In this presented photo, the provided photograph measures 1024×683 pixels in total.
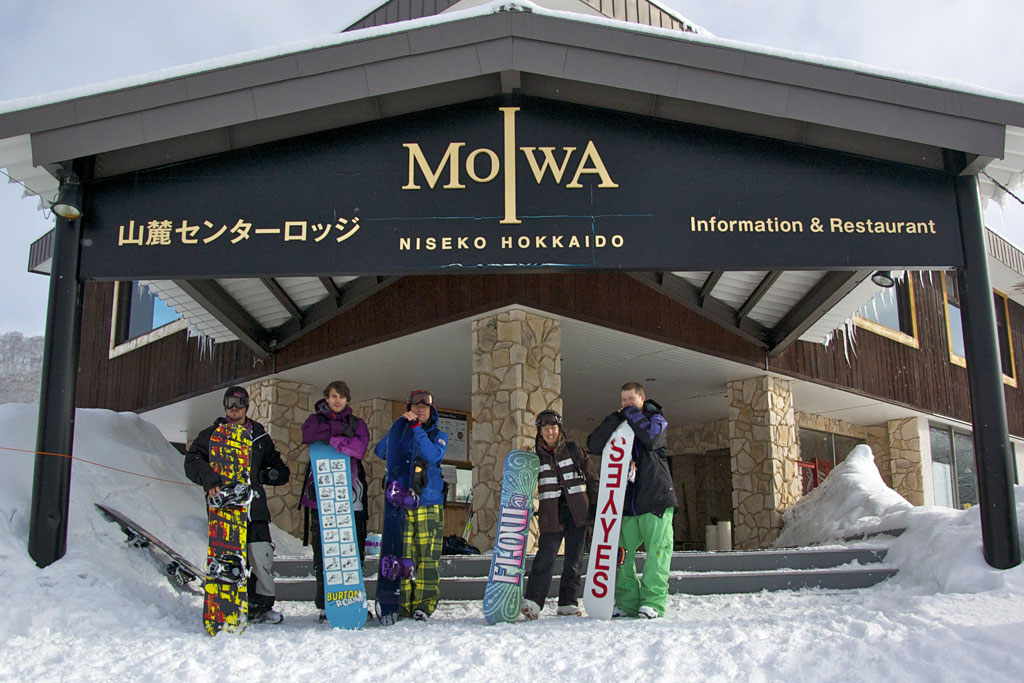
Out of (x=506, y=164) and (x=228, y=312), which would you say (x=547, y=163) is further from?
(x=228, y=312)

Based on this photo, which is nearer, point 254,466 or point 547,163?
point 254,466

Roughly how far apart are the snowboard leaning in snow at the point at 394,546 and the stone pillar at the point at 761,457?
662 centimetres

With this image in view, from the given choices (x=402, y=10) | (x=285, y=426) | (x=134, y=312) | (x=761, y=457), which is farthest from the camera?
(x=134, y=312)

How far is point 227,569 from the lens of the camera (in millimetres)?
4375

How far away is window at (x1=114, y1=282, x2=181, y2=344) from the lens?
515 inches

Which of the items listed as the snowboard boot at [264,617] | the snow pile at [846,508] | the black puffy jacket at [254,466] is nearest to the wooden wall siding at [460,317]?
the snow pile at [846,508]

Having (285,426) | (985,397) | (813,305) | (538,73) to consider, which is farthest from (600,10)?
(985,397)

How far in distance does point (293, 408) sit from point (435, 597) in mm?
6504

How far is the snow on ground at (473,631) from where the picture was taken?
330cm

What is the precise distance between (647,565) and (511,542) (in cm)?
80

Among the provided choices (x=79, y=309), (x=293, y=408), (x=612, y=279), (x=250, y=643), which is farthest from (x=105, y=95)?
(x=293, y=408)

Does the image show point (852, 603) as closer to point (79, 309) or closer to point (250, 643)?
point (250, 643)

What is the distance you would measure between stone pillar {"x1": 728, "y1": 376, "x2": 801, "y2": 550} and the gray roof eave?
5.87m

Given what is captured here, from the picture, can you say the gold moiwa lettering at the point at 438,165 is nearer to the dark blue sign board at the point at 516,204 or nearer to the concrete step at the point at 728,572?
the dark blue sign board at the point at 516,204
